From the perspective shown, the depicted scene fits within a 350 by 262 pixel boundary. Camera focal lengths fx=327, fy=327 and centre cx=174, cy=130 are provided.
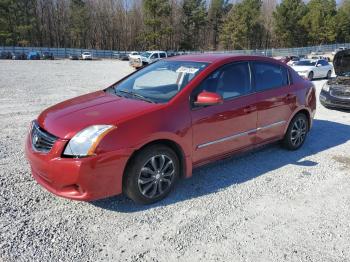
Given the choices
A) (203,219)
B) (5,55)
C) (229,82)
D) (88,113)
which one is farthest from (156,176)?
(5,55)

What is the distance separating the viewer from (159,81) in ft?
14.4

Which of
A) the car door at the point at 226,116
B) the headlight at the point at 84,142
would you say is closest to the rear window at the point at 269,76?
the car door at the point at 226,116

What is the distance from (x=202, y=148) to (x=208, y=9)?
79048mm

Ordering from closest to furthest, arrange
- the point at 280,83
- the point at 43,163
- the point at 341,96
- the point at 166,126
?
the point at 43,163 → the point at 166,126 → the point at 280,83 → the point at 341,96

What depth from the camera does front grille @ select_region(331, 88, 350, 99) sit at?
9031 millimetres

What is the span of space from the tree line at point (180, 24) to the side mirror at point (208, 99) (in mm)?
61021

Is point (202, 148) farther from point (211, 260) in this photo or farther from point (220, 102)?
point (211, 260)

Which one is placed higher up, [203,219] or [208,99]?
[208,99]

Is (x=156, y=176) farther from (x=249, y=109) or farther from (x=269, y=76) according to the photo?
(x=269, y=76)

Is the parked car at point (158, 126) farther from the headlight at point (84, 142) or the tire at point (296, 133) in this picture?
the tire at point (296, 133)

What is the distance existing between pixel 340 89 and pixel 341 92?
12cm

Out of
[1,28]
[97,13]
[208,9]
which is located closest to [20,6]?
[1,28]

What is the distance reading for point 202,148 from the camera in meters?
4.01

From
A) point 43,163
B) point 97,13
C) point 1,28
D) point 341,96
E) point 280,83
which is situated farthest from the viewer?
point 97,13
